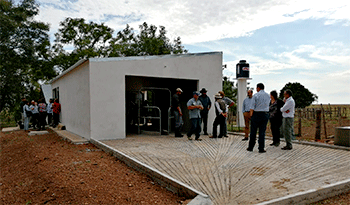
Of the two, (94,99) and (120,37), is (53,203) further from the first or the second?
(120,37)

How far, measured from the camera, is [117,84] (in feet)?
30.5

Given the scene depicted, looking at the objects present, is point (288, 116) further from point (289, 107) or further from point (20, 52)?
point (20, 52)

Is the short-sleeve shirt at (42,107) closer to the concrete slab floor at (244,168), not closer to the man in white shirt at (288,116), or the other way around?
the concrete slab floor at (244,168)

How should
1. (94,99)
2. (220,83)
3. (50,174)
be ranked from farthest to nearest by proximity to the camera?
(220,83)
(94,99)
(50,174)

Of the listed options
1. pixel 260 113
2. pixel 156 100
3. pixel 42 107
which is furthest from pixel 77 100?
pixel 260 113

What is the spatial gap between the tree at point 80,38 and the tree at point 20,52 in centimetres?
437

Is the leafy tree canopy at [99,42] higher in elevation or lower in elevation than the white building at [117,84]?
higher

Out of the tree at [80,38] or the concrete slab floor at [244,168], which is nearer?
the concrete slab floor at [244,168]

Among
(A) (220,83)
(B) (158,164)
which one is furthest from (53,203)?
(A) (220,83)

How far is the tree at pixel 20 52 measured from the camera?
22.2m

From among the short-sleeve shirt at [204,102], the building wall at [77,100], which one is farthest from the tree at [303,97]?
the building wall at [77,100]

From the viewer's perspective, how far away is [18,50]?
77.8ft

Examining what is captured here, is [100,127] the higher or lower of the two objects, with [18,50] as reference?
lower

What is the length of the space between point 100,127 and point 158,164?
13.9 feet
